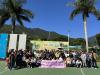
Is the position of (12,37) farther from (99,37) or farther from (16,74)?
(99,37)

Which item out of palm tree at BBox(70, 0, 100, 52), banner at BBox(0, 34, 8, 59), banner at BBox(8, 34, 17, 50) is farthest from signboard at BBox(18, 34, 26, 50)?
palm tree at BBox(70, 0, 100, 52)

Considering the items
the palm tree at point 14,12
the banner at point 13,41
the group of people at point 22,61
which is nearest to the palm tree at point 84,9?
the palm tree at point 14,12

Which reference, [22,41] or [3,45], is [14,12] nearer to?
[3,45]

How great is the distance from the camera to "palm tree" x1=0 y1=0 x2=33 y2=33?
51.8 meters

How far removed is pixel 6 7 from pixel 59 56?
894 inches

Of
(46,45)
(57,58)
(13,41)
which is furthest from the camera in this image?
(46,45)

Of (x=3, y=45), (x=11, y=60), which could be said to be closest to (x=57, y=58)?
(x=11, y=60)

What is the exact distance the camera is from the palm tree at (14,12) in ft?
A: 170

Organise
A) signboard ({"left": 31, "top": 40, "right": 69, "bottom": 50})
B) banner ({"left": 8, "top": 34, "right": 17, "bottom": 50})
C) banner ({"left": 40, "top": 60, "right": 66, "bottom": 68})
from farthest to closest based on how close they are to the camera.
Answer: signboard ({"left": 31, "top": 40, "right": 69, "bottom": 50})
banner ({"left": 8, "top": 34, "right": 17, "bottom": 50})
banner ({"left": 40, "top": 60, "right": 66, "bottom": 68})

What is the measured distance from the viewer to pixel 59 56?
3191 centimetres

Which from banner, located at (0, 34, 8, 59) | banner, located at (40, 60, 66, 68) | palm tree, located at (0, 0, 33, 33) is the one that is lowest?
banner, located at (40, 60, 66, 68)

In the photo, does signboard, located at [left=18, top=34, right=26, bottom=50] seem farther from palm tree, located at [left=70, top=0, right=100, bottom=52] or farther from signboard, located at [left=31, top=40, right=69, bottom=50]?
signboard, located at [left=31, top=40, right=69, bottom=50]

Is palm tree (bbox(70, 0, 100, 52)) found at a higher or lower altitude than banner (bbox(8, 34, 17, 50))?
higher

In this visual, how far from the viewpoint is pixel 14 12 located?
52438 mm
